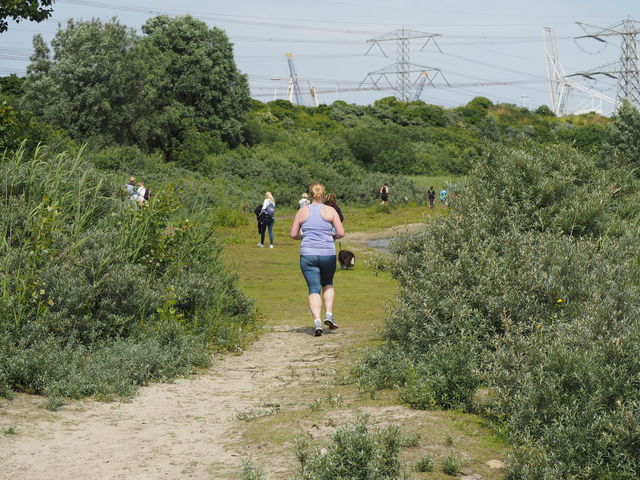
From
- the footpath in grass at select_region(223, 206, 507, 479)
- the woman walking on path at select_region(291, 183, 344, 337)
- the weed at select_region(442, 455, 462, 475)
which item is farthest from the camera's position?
the woman walking on path at select_region(291, 183, 344, 337)

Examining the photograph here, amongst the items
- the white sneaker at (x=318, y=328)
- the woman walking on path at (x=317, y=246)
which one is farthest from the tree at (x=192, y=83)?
the white sneaker at (x=318, y=328)

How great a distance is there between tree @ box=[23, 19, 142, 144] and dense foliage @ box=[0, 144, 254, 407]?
119 feet

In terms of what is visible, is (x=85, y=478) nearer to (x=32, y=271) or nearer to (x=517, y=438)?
(x=517, y=438)

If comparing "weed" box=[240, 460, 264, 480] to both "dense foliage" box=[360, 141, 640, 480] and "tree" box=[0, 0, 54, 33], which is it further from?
"tree" box=[0, 0, 54, 33]

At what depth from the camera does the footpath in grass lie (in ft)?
15.3

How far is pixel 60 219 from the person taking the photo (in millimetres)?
8656

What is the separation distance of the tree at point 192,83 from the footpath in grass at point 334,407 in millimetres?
39315

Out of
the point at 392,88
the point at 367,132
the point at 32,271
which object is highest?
the point at 392,88

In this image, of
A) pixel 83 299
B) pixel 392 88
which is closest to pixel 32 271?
pixel 83 299

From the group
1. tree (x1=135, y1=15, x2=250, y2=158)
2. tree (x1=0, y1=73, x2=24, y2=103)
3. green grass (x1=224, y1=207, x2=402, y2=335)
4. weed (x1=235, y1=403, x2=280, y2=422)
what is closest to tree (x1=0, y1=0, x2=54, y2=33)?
green grass (x1=224, y1=207, x2=402, y2=335)

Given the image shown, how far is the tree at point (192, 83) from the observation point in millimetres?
51094

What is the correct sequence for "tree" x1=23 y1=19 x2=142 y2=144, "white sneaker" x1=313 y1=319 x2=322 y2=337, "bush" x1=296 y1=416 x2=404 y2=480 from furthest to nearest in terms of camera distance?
"tree" x1=23 y1=19 x2=142 y2=144 → "white sneaker" x1=313 y1=319 x2=322 y2=337 → "bush" x1=296 y1=416 x2=404 y2=480

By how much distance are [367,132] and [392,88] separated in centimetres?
4058

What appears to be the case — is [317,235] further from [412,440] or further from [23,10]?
[23,10]
